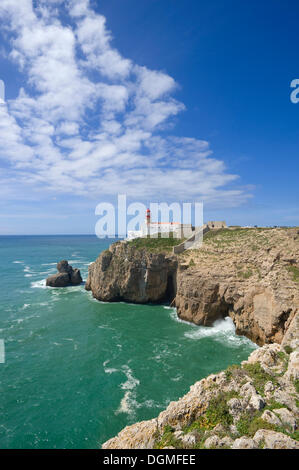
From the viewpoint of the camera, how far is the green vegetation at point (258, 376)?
1178 cm

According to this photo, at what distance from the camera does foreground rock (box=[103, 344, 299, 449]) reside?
8781 mm

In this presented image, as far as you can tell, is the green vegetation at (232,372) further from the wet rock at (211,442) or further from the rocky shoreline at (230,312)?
the wet rock at (211,442)

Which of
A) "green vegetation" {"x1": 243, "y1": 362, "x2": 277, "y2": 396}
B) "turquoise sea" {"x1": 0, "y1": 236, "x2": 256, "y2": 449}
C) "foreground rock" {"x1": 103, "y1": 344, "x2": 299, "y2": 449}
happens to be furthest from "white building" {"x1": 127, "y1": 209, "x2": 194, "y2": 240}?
"foreground rock" {"x1": 103, "y1": 344, "x2": 299, "y2": 449}

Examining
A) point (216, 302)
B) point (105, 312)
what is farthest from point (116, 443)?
point (105, 312)

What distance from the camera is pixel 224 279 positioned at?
1351 inches

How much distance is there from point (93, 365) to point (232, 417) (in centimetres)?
1832

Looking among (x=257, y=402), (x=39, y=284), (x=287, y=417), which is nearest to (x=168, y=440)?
(x=257, y=402)

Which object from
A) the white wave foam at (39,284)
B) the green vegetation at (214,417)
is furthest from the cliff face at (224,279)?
the white wave foam at (39,284)

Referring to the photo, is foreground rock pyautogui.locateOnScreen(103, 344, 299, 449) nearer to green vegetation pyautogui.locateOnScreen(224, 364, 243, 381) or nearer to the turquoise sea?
green vegetation pyautogui.locateOnScreen(224, 364, 243, 381)

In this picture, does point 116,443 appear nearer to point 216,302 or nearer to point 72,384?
point 72,384

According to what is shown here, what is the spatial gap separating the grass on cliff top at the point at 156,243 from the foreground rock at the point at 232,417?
114ft

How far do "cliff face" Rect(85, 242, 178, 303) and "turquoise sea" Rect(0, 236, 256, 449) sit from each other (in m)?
2.73

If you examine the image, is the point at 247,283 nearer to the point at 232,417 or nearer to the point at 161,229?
the point at 232,417
